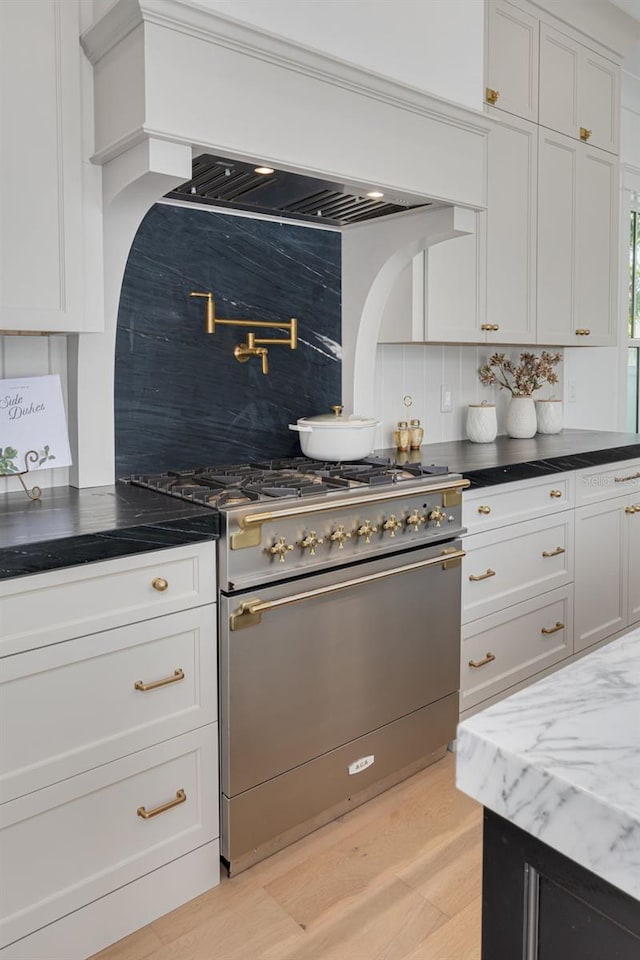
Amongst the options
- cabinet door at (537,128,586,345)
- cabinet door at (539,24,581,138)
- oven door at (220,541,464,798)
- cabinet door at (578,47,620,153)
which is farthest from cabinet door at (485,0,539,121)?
oven door at (220,541,464,798)

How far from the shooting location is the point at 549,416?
3777 mm

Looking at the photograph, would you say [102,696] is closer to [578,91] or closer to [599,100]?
[578,91]

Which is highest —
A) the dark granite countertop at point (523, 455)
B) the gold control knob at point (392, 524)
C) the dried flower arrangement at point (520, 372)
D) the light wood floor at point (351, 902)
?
the dried flower arrangement at point (520, 372)

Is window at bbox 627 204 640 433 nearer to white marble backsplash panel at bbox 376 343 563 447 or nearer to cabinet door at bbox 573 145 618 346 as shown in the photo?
cabinet door at bbox 573 145 618 346

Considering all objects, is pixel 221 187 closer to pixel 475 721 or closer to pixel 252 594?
pixel 252 594

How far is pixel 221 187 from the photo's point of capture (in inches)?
88.6

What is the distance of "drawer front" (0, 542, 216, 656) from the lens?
1.54 meters

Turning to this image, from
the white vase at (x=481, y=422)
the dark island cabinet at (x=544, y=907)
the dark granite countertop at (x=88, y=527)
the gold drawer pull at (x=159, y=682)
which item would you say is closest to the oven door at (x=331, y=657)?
the gold drawer pull at (x=159, y=682)

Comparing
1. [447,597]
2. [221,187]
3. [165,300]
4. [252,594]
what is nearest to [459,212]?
[221,187]

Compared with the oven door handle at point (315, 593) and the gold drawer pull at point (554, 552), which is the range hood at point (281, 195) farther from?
the gold drawer pull at point (554, 552)

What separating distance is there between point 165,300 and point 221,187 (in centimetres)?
38

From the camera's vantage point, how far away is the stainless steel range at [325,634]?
191 cm

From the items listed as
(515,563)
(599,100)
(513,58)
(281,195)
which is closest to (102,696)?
(281,195)

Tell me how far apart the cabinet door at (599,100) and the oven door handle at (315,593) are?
7.33ft
